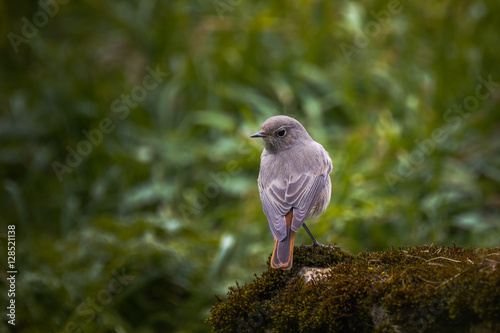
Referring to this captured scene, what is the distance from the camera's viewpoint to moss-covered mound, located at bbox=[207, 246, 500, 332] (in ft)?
8.27

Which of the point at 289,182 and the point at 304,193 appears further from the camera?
the point at 289,182

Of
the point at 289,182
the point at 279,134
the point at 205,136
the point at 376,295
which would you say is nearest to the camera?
the point at 376,295

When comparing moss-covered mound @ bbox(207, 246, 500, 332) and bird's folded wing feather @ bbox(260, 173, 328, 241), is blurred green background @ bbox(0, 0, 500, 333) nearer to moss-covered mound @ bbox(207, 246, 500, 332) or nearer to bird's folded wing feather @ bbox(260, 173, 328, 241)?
bird's folded wing feather @ bbox(260, 173, 328, 241)

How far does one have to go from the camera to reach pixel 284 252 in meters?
3.38

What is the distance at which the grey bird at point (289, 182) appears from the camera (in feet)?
11.8

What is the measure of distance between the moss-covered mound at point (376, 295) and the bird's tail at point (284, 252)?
0.12m

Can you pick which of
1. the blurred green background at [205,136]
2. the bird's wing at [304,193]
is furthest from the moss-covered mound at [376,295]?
the blurred green background at [205,136]

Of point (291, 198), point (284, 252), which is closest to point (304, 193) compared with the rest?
point (291, 198)

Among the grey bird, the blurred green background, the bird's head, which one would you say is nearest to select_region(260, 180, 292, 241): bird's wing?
the grey bird

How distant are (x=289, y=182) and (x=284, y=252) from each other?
33.7 inches

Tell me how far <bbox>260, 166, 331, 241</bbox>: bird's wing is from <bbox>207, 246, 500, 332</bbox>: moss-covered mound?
0.29 metres

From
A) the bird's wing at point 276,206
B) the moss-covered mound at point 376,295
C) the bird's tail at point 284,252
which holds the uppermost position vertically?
the bird's wing at point 276,206

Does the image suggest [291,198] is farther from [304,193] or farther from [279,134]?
[279,134]

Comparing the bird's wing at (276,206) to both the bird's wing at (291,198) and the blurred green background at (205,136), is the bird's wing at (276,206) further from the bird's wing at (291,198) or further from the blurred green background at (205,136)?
the blurred green background at (205,136)
